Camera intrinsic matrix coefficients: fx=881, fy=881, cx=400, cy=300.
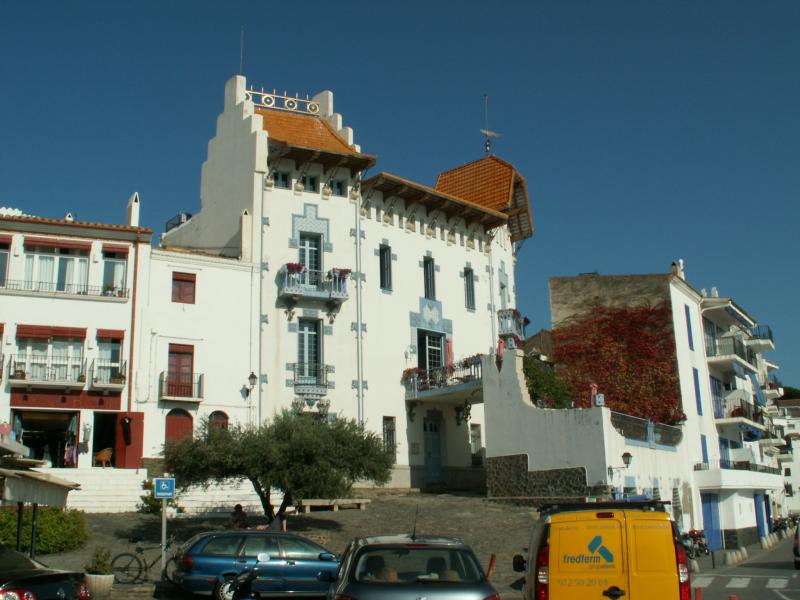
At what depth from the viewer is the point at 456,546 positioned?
1002 centimetres

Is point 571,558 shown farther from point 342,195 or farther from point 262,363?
point 342,195

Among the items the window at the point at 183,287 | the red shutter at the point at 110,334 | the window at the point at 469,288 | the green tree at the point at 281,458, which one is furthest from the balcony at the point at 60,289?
the window at the point at 469,288

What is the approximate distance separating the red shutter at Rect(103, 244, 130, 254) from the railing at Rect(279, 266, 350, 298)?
5881mm

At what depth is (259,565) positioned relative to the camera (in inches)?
653

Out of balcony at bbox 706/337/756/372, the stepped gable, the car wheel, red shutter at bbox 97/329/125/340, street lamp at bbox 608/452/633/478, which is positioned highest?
the stepped gable

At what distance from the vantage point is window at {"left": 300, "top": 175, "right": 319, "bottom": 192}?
3544 centimetres

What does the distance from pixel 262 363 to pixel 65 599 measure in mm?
22241

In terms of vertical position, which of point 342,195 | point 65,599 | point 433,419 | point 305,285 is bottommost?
point 65,599

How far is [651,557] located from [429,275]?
96.6ft

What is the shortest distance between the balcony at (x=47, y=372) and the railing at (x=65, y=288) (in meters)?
2.25

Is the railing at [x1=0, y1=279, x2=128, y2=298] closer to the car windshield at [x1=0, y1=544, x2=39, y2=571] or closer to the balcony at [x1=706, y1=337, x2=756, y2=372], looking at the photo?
the car windshield at [x1=0, y1=544, x2=39, y2=571]

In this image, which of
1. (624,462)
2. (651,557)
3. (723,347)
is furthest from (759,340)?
(651,557)

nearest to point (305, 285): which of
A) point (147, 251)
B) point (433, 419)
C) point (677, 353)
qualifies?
point (147, 251)

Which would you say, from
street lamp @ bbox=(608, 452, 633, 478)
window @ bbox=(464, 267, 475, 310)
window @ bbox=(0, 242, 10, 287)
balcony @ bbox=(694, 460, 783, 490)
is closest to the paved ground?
street lamp @ bbox=(608, 452, 633, 478)
